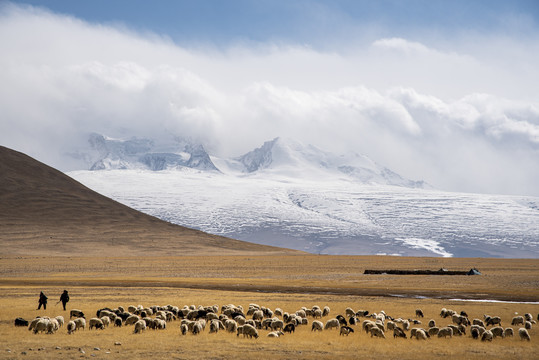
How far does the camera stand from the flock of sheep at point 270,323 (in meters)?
28.4

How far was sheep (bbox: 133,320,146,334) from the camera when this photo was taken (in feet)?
94.9

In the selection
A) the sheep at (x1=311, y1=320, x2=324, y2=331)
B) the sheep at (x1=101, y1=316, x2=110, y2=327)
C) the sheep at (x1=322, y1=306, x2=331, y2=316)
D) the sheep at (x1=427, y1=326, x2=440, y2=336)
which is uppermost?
the sheep at (x1=322, y1=306, x2=331, y2=316)

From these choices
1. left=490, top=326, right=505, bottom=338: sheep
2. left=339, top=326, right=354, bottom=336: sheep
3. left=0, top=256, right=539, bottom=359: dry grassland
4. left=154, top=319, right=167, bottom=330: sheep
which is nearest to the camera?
left=0, top=256, right=539, bottom=359: dry grassland

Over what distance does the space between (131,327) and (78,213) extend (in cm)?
13567

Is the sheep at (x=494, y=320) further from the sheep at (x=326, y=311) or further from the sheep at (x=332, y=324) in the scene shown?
the sheep at (x=326, y=311)

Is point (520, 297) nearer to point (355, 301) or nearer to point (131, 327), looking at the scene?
point (355, 301)

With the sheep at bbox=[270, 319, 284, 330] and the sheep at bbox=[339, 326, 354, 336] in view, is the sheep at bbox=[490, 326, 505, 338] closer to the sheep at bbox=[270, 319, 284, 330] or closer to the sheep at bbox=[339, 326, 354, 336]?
the sheep at bbox=[339, 326, 354, 336]

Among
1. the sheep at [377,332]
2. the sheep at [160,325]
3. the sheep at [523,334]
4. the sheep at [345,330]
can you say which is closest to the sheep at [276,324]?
the sheep at [345,330]

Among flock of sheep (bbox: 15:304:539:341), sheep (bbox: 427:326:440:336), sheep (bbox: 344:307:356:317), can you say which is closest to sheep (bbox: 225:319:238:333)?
flock of sheep (bbox: 15:304:539:341)

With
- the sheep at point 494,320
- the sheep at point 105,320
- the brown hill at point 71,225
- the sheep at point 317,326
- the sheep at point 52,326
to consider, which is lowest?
the sheep at point 52,326

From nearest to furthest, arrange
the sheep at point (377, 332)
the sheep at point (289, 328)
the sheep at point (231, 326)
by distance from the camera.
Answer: the sheep at point (377, 332) → the sheep at point (231, 326) → the sheep at point (289, 328)

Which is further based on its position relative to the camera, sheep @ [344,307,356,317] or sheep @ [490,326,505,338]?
sheep @ [344,307,356,317]

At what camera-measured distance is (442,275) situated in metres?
75.6

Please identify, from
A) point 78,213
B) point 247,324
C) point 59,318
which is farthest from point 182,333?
point 78,213
